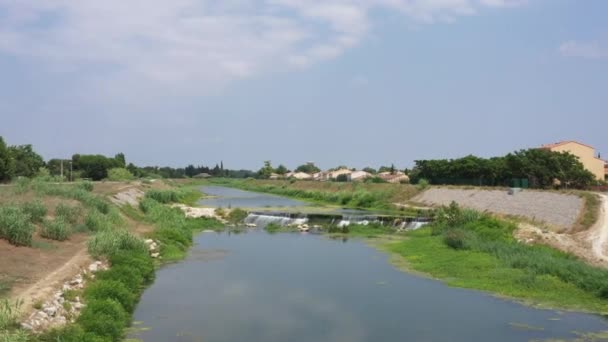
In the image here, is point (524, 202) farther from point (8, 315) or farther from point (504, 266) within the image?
point (8, 315)

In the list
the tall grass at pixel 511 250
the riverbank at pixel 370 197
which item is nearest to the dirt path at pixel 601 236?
the tall grass at pixel 511 250

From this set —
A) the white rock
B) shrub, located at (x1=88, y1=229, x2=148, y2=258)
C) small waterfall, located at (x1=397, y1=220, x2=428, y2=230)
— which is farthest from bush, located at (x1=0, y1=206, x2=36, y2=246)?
small waterfall, located at (x1=397, y1=220, x2=428, y2=230)

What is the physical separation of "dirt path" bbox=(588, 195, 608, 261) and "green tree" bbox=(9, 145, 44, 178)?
2513 inches

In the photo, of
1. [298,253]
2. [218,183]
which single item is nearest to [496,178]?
[298,253]

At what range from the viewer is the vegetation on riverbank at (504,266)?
19.0 m

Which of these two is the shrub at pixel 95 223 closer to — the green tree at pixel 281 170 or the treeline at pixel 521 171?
the treeline at pixel 521 171

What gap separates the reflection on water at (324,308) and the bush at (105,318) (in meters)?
0.73

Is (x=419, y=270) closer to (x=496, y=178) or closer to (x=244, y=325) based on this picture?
(x=244, y=325)

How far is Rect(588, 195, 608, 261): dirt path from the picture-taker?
1032 inches

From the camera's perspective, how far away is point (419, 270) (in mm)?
25297

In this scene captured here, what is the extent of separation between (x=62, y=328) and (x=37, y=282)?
3.29 meters

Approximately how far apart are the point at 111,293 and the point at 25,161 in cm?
6896

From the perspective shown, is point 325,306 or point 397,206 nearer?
point 325,306

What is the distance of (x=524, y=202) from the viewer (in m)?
44.2
